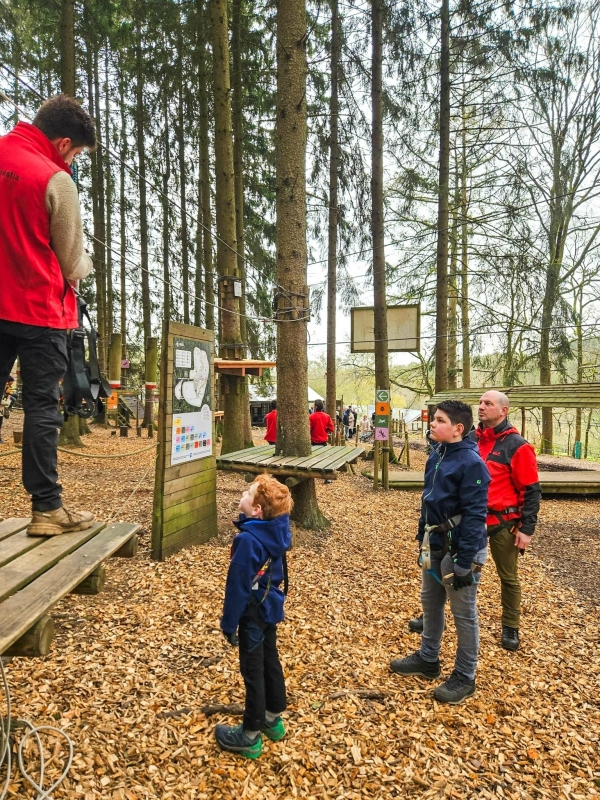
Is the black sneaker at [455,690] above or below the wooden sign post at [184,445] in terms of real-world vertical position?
below

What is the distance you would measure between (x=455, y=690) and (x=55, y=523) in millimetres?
2475

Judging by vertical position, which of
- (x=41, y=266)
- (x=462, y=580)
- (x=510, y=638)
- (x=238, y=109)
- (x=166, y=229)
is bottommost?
(x=510, y=638)

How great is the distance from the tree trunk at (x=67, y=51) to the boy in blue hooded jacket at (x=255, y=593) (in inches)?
368

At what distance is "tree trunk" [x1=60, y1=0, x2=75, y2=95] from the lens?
337 inches

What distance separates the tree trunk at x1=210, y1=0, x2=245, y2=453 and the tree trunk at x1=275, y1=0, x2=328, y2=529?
2698 mm

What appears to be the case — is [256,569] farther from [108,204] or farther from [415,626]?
[108,204]

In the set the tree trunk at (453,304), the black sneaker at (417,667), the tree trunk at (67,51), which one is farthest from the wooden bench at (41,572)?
the tree trunk at (453,304)

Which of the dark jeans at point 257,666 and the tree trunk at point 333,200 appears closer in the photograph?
the dark jeans at point 257,666

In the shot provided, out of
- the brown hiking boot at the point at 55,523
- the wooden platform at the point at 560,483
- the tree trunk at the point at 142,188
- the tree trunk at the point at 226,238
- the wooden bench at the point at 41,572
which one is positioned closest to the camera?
the wooden bench at the point at 41,572

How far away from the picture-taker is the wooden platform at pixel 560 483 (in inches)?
380

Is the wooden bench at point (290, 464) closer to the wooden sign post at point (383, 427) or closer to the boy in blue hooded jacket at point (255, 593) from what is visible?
the boy in blue hooded jacket at point (255, 593)

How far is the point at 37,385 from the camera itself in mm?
1964

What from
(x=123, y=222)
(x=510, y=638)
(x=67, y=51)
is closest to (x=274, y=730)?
(x=510, y=638)

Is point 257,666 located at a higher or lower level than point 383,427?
lower
